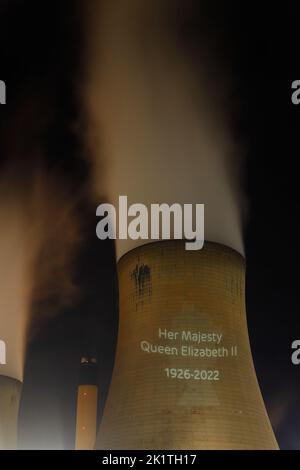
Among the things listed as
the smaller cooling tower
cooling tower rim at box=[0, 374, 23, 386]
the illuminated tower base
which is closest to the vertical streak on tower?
the smaller cooling tower

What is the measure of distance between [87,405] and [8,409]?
4.77 meters

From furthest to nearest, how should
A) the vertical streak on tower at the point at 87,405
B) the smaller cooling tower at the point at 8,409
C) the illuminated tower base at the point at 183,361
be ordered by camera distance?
the vertical streak on tower at the point at 87,405 → the smaller cooling tower at the point at 8,409 → the illuminated tower base at the point at 183,361

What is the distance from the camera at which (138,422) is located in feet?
32.2

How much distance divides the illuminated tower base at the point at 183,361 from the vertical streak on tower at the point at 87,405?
822 cm

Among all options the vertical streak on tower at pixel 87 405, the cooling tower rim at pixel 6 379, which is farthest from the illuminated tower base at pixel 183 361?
the vertical streak on tower at pixel 87 405

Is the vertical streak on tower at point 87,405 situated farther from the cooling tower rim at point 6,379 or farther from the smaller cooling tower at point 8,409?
the cooling tower rim at point 6,379

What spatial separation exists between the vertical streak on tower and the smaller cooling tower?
2703 millimetres

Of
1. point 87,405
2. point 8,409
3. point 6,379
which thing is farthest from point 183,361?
point 87,405

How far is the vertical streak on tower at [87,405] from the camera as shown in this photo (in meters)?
18.6

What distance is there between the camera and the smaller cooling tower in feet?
49.7

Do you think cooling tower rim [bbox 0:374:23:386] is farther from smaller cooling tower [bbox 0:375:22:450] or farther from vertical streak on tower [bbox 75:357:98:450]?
vertical streak on tower [bbox 75:357:98:450]

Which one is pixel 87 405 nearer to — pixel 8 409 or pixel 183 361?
pixel 8 409

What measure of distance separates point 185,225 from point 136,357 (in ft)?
7.92
